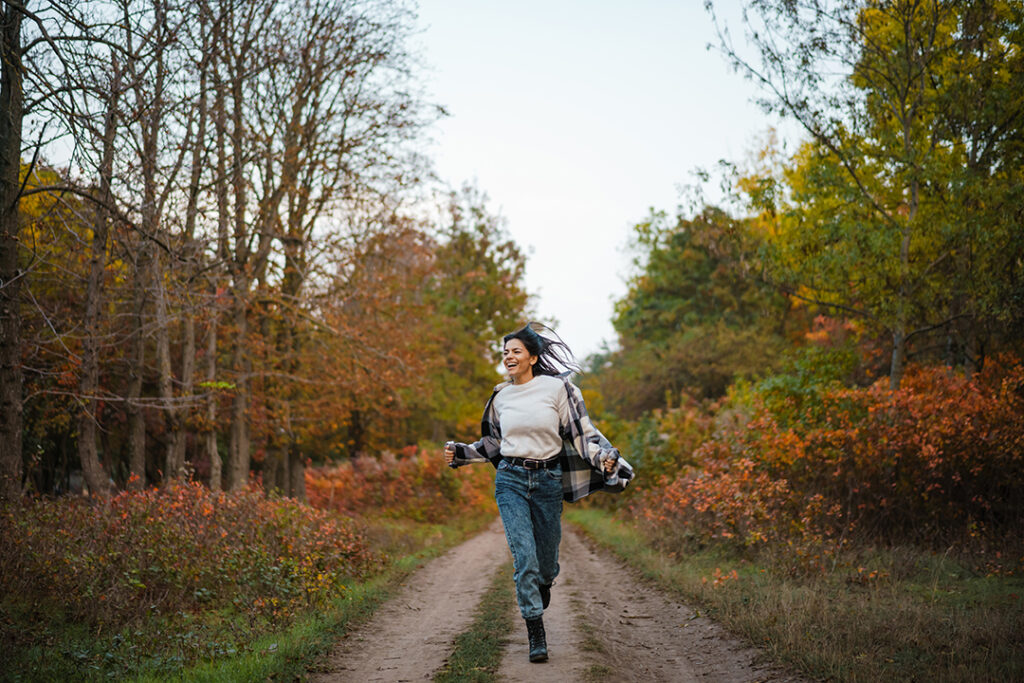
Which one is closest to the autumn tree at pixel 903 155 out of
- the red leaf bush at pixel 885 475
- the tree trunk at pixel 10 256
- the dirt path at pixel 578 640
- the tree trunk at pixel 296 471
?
the red leaf bush at pixel 885 475

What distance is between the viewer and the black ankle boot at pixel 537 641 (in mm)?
5750

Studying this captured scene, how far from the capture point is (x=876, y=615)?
6.78 meters

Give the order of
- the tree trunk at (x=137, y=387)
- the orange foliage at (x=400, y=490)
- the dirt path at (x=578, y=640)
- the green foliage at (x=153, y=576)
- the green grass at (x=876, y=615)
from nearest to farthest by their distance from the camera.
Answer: the green grass at (x=876, y=615), the dirt path at (x=578, y=640), the green foliage at (x=153, y=576), the tree trunk at (x=137, y=387), the orange foliage at (x=400, y=490)

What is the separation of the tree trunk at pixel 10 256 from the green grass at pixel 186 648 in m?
1.98

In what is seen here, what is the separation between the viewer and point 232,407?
1670 centimetres

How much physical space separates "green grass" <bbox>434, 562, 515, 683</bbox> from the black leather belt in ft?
4.55

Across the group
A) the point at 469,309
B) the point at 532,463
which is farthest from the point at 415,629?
the point at 469,309

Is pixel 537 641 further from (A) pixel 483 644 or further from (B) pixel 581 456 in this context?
(B) pixel 581 456

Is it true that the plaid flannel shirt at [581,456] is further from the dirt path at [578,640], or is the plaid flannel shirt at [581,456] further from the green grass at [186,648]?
the green grass at [186,648]

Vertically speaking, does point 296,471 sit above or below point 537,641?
above

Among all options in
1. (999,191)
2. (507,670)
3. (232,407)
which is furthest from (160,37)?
(999,191)

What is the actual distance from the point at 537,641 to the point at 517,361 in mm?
2009

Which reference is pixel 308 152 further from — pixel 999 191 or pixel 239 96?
pixel 999 191

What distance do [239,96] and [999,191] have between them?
1249 cm
